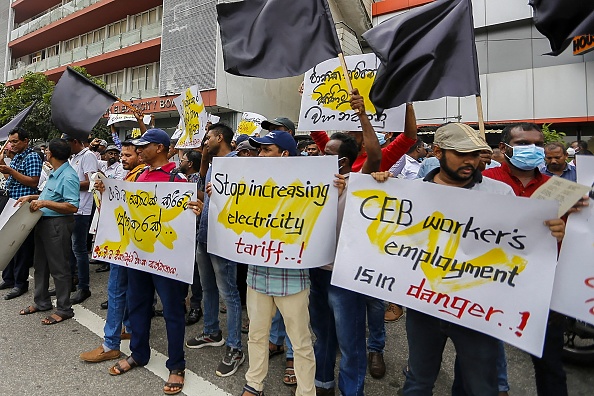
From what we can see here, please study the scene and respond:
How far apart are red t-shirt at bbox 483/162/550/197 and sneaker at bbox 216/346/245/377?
234cm

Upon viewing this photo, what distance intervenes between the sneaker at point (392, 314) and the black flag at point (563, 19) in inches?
115

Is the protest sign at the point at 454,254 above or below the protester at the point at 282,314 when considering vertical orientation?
above

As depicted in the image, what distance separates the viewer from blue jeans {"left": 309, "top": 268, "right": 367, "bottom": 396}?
2539 millimetres

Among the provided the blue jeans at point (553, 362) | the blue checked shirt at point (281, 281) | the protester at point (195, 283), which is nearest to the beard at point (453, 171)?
the blue jeans at point (553, 362)

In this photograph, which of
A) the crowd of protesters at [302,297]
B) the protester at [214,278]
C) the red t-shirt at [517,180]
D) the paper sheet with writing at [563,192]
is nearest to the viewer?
the paper sheet with writing at [563,192]

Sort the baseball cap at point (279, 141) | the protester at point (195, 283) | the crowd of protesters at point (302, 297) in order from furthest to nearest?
1. the protester at point (195, 283)
2. the baseball cap at point (279, 141)
3. the crowd of protesters at point (302, 297)

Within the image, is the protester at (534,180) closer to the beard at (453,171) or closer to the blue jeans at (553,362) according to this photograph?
the blue jeans at (553,362)

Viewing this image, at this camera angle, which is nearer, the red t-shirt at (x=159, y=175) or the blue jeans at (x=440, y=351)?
the blue jeans at (x=440, y=351)

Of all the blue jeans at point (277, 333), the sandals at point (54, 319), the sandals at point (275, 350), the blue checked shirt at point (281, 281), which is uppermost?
the blue checked shirt at point (281, 281)

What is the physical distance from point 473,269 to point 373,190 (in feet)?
2.27

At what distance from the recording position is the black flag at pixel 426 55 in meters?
2.58

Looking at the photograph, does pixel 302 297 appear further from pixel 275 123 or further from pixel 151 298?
pixel 275 123

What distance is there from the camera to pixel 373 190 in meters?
2.37

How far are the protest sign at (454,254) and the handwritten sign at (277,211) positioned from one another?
0.20m
